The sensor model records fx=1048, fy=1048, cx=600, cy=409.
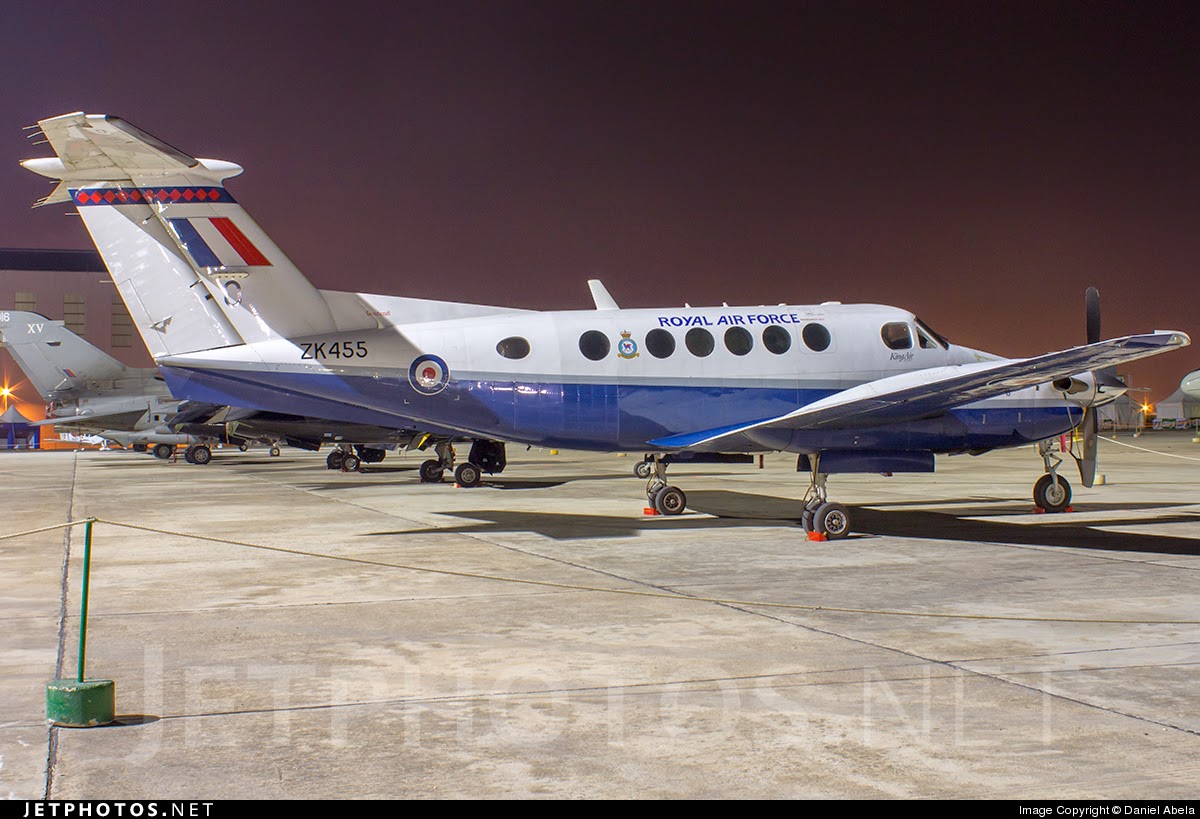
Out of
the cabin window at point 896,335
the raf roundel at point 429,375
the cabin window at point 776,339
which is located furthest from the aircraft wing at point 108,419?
the cabin window at point 896,335

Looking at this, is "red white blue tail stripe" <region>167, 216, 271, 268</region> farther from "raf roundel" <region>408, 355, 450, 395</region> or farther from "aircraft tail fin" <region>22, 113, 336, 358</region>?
"raf roundel" <region>408, 355, 450, 395</region>

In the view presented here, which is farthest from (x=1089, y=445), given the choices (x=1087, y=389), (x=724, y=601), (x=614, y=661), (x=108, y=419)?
(x=108, y=419)

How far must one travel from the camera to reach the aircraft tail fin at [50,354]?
4816 centimetres

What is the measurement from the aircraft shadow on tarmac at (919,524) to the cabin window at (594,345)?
254 cm

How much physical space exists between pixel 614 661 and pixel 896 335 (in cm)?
987

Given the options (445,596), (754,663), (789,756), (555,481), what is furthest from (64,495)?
(789,756)

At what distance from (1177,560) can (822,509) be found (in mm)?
4199

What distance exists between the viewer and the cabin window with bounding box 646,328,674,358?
14.9 m

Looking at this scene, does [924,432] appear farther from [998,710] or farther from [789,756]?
[789,756]

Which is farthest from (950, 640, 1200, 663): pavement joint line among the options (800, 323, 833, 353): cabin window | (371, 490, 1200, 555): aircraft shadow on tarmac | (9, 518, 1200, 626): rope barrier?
(800, 323, 833, 353): cabin window

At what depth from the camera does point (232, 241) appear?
13.6 m

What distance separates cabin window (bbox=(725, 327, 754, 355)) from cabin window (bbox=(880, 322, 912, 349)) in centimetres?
205

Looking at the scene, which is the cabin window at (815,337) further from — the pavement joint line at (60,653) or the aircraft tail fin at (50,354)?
the aircraft tail fin at (50,354)

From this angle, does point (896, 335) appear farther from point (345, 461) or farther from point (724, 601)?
point (345, 461)
